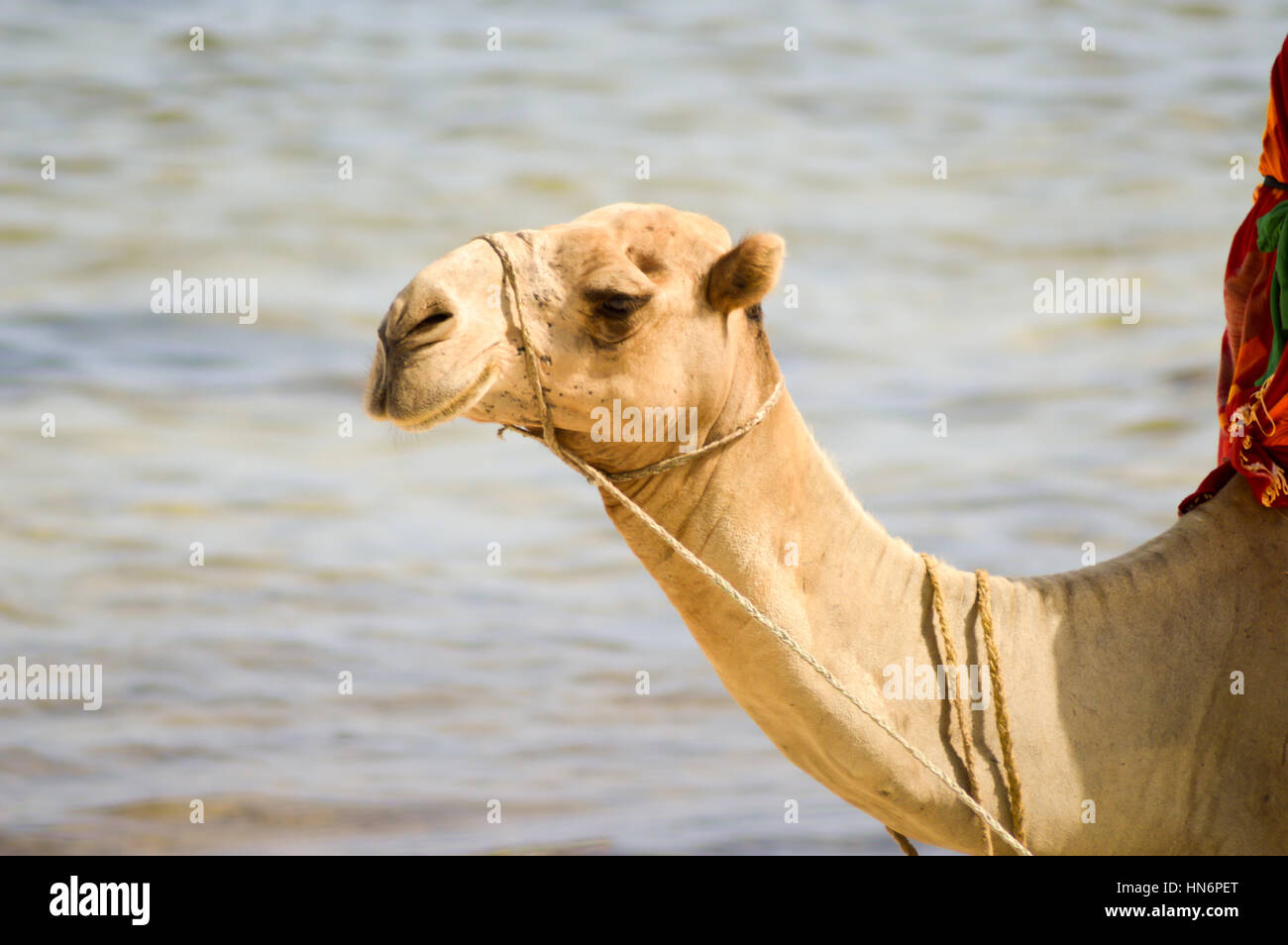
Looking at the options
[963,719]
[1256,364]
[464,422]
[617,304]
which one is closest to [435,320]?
[617,304]

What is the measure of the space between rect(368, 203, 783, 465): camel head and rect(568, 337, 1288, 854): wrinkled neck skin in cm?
9

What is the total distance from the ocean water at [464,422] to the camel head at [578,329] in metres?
0.46

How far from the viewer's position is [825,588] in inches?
99.0

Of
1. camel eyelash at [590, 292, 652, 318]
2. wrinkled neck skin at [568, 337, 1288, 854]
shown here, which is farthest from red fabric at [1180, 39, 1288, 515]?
camel eyelash at [590, 292, 652, 318]

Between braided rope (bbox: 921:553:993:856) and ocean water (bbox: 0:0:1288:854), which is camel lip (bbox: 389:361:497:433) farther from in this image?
braided rope (bbox: 921:553:993:856)

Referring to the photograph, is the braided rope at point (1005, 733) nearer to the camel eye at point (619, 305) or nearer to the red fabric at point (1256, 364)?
the red fabric at point (1256, 364)

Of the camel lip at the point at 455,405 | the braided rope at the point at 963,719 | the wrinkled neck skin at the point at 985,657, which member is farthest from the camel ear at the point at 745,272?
the braided rope at the point at 963,719

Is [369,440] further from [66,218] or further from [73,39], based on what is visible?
[73,39]

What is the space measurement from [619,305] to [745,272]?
0.72 ft

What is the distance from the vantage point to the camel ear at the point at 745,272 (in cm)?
237

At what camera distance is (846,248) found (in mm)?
11164

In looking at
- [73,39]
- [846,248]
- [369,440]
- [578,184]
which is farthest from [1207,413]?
[73,39]

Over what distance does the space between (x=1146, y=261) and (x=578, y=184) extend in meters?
4.50

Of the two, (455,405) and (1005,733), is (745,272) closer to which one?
(455,405)
